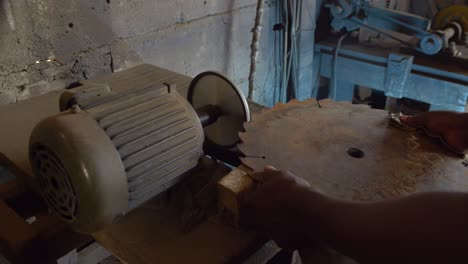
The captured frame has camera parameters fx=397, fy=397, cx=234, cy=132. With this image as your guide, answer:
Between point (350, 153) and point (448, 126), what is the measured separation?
10.3 inches

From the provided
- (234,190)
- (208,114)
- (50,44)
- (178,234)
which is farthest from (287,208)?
(50,44)

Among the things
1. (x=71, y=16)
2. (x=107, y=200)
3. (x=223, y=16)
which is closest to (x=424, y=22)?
(x=223, y=16)

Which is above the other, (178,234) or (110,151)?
(110,151)

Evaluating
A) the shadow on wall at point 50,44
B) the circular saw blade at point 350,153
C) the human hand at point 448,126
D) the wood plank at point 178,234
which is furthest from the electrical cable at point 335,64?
the wood plank at point 178,234

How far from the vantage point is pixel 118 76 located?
5.56 ft

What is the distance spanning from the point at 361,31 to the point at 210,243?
2.74 metres

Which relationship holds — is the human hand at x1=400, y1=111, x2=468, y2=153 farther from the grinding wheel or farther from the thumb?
the grinding wheel

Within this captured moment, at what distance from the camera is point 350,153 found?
1.05m

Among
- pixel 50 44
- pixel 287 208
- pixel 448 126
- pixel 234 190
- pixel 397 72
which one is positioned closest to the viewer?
pixel 287 208

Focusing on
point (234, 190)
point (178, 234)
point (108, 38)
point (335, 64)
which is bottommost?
point (335, 64)

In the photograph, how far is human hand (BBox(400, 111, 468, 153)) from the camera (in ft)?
3.31

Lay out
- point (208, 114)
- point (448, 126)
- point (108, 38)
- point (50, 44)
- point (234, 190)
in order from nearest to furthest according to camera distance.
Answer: point (234, 190), point (448, 126), point (208, 114), point (50, 44), point (108, 38)

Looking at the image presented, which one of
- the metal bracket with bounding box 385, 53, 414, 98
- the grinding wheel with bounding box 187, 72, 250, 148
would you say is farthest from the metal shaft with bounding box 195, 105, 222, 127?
the metal bracket with bounding box 385, 53, 414, 98

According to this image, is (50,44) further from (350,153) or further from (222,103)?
(350,153)
